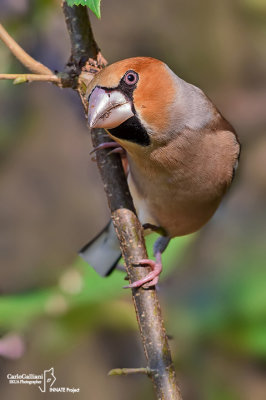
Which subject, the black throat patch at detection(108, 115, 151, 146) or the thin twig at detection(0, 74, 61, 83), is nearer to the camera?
the thin twig at detection(0, 74, 61, 83)

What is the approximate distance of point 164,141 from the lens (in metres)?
1.92

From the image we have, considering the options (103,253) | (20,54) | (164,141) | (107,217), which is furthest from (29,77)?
(107,217)

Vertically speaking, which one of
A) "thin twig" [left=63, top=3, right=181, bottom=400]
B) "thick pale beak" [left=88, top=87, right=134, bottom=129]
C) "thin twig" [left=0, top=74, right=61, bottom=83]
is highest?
"thin twig" [left=0, top=74, right=61, bottom=83]

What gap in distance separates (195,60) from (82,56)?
276cm

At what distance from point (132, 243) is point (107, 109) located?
39cm

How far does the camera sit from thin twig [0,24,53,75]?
174 cm

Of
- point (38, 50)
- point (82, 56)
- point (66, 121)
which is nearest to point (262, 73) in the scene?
point (66, 121)

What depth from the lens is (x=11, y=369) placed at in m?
3.01

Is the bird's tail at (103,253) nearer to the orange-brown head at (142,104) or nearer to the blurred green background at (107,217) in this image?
the blurred green background at (107,217)

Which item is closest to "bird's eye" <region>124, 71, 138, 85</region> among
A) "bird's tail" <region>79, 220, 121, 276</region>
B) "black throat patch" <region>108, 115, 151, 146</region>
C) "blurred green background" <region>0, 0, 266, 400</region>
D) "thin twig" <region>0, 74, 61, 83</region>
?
"black throat patch" <region>108, 115, 151, 146</region>

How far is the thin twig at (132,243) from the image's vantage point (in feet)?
5.13

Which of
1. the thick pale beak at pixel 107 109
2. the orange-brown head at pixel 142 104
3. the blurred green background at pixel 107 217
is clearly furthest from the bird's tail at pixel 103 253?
the thick pale beak at pixel 107 109

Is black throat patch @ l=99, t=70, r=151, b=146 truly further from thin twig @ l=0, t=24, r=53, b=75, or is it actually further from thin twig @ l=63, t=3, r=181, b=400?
thin twig @ l=0, t=24, r=53, b=75

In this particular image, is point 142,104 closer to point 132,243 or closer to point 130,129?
point 130,129
